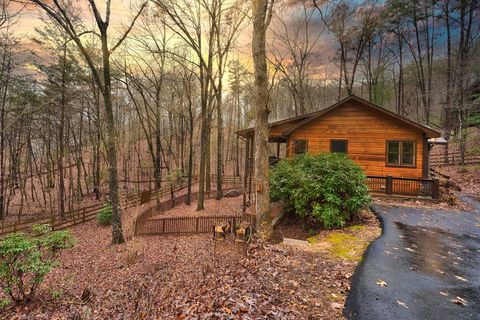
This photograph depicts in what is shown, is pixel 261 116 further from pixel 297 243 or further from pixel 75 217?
pixel 75 217

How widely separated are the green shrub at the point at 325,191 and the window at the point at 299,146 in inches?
237

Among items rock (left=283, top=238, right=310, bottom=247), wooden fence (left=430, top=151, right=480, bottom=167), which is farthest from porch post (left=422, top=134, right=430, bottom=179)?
wooden fence (left=430, top=151, right=480, bottom=167)

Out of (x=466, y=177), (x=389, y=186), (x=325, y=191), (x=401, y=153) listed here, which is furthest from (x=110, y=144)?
(x=466, y=177)

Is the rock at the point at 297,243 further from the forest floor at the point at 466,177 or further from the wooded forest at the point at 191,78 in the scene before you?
the forest floor at the point at 466,177

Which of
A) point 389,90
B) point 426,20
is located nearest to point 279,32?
point 426,20

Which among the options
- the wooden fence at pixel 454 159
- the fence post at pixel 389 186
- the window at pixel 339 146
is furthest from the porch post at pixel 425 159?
the wooden fence at pixel 454 159

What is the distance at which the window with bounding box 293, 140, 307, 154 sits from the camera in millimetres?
16312

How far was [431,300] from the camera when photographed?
173 inches

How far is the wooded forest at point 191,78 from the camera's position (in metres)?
12.4

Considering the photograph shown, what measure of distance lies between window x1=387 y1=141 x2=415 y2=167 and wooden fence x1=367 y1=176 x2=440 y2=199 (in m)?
1.37

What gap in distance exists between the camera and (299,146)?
54.2 feet

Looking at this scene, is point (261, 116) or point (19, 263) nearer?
point (19, 263)

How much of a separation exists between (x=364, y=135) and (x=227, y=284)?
13.4m

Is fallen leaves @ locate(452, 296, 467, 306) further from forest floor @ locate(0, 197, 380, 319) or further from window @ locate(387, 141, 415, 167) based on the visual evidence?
window @ locate(387, 141, 415, 167)
